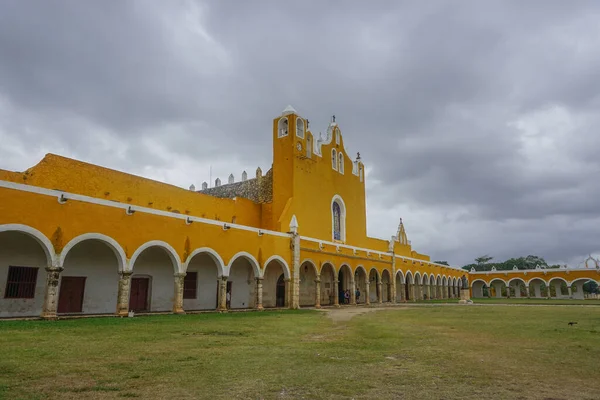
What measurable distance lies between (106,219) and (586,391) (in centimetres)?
1313

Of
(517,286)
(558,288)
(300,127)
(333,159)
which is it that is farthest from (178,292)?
(558,288)

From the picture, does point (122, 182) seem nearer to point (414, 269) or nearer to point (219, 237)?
point (219, 237)

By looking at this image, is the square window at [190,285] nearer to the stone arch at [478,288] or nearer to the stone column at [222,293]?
the stone column at [222,293]

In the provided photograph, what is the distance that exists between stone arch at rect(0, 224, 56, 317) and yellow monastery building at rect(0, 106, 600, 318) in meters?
0.03

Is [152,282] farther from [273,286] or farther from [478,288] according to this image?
[478,288]

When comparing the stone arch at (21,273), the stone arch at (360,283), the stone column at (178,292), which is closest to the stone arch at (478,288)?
the stone arch at (360,283)

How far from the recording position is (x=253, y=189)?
27.8 metres

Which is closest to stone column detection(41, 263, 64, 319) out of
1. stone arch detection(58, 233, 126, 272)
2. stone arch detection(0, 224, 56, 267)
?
stone arch detection(0, 224, 56, 267)

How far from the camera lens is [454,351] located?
7164 millimetres

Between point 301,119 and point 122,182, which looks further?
point 301,119

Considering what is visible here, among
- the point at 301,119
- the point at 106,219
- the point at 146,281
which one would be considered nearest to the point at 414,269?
the point at 301,119

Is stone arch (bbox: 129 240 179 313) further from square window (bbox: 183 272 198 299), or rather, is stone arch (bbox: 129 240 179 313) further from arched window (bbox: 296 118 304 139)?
arched window (bbox: 296 118 304 139)

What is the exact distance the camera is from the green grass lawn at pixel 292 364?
4.41m

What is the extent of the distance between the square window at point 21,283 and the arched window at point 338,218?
18.0 metres
